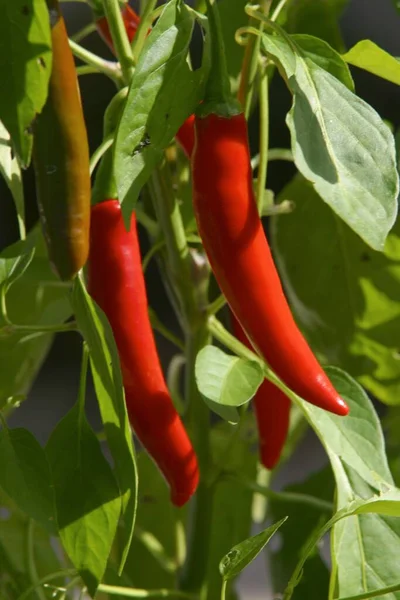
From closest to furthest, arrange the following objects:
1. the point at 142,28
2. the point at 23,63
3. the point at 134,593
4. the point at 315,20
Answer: the point at 23,63 → the point at 142,28 → the point at 134,593 → the point at 315,20

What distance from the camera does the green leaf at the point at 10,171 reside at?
606mm

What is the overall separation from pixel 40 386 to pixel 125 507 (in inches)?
103

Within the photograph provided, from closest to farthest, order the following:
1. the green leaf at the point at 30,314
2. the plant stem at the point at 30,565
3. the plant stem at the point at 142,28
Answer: the plant stem at the point at 142,28, the plant stem at the point at 30,565, the green leaf at the point at 30,314

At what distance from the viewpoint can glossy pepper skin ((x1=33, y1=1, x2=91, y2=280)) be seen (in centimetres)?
50

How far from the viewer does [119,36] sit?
0.56 metres

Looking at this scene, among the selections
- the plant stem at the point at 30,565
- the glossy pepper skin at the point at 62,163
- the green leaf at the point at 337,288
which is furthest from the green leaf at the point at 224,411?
the green leaf at the point at 337,288

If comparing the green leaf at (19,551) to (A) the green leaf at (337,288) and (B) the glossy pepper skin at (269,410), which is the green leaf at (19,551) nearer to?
(B) the glossy pepper skin at (269,410)

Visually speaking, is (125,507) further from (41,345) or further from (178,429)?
(41,345)

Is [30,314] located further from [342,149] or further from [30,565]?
[342,149]

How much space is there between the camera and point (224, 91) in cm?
53

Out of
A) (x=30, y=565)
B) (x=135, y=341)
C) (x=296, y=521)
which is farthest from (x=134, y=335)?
(x=296, y=521)

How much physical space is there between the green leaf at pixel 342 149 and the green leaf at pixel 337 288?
34 cm

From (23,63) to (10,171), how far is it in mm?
155

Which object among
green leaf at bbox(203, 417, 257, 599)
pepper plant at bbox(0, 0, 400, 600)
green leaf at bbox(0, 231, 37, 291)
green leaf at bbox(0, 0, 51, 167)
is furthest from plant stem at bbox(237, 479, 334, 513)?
green leaf at bbox(0, 0, 51, 167)
